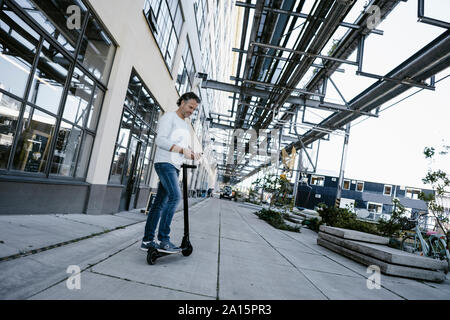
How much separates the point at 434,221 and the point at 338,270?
5.00 meters

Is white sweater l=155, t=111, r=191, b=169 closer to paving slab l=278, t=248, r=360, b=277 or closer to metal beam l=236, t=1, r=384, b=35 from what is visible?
paving slab l=278, t=248, r=360, b=277

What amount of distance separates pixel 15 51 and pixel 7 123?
2.84 feet

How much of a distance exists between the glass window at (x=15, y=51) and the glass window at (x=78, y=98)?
2.83ft

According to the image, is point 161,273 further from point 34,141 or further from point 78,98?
point 78,98

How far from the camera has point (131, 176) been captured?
689cm

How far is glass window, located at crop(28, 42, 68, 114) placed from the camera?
3.40 m

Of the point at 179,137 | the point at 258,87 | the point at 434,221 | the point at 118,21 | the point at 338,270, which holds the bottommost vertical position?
the point at 338,270

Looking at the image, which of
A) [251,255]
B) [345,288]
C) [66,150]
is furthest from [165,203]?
[66,150]

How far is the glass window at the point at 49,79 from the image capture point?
11.1 ft

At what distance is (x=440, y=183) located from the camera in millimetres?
6879

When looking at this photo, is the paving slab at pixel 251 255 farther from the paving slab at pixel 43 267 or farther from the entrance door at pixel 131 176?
the entrance door at pixel 131 176
